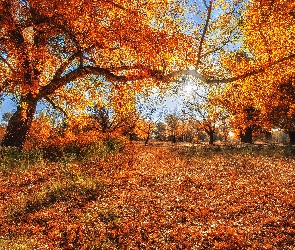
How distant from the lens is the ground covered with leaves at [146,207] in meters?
8.19

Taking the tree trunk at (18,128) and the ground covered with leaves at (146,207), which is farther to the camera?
the tree trunk at (18,128)

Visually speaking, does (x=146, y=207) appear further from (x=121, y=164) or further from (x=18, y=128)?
(x=18, y=128)

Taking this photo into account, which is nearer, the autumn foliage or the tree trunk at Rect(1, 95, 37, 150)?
Answer: the autumn foliage

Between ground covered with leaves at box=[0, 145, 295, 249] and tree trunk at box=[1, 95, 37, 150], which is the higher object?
tree trunk at box=[1, 95, 37, 150]

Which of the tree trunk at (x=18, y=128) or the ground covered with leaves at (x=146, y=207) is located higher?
the tree trunk at (x=18, y=128)

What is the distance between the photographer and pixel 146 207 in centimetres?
1059

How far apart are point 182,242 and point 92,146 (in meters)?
13.8

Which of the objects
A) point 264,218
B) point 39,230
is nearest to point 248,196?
point 264,218

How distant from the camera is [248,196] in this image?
11.3 meters

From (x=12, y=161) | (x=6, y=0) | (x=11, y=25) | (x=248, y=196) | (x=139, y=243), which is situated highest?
(x=6, y=0)

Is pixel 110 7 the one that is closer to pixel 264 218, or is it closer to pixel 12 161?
pixel 12 161

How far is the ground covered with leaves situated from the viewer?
26.9ft

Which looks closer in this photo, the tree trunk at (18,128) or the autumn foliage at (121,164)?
the autumn foliage at (121,164)

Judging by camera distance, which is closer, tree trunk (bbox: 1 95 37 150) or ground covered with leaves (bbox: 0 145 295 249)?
ground covered with leaves (bbox: 0 145 295 249)
